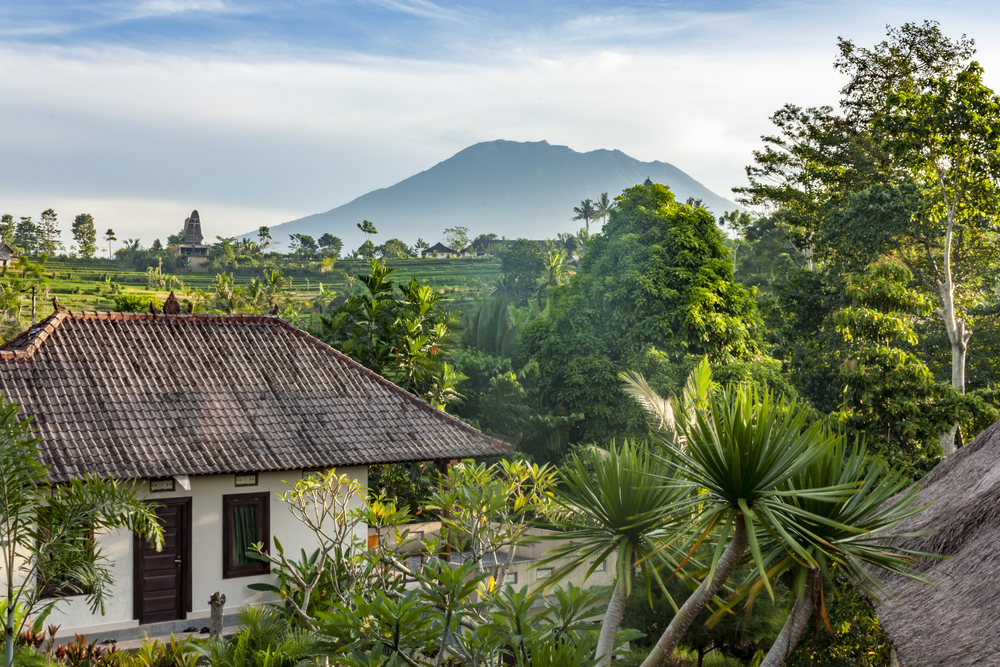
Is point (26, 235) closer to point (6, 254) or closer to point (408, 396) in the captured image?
point (6, 254)

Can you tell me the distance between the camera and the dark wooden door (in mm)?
11609

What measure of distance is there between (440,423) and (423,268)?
2348 inches

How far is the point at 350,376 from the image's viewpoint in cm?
1431

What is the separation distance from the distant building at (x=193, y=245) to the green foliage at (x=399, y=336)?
58.3 m

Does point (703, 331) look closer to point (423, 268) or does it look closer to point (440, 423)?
point (440, 423)

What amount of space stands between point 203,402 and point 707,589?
9.49 metres

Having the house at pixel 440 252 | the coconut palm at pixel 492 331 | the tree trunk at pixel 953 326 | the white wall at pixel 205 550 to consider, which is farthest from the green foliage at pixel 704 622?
the house at pixel 440 252

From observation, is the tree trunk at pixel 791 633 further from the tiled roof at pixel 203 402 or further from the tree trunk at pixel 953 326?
the tree trunk at pixel 953 326

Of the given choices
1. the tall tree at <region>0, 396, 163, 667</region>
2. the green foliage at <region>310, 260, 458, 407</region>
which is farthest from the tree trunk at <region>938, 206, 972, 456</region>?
the tall tree at <region>0, 396, 163, 667</region>

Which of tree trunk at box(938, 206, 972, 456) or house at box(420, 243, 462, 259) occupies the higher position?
house at box(420, 243, 462, 259)

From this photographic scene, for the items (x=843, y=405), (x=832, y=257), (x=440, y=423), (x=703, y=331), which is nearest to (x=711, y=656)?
(x=440, y=423)

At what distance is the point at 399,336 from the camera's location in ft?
63.1

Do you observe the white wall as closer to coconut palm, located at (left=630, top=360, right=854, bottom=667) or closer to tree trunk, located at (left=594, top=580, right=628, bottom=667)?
tree trunk, located at (left=594, top=580, right=628, bottom=667)

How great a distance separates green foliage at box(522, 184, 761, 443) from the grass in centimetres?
3146
